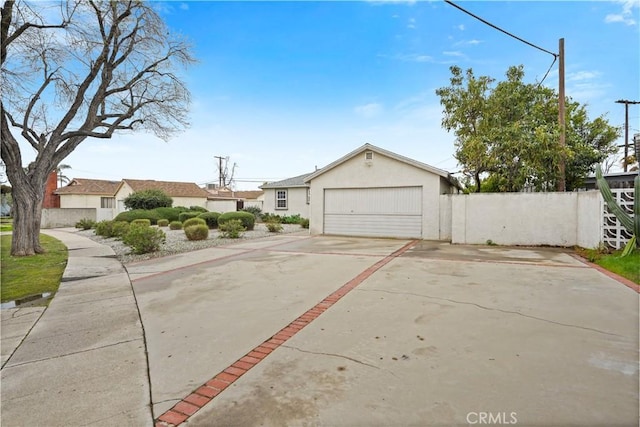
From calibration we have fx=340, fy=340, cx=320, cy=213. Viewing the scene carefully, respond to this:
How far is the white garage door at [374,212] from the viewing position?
14.1m

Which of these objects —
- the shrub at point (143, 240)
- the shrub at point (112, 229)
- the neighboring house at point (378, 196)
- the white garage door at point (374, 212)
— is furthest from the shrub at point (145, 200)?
the shrub at point (143, 240)

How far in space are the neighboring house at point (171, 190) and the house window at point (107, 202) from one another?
1737mm

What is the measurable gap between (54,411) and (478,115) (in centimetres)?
1971

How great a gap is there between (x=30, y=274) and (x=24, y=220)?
4.18 m

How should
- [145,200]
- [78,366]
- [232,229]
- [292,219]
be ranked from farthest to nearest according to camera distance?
[145,200] < [292,219] < [232,229] < [78,366]

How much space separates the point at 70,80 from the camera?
1208 centimetres

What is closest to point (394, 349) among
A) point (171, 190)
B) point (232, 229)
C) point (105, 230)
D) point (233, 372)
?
point (233, 372)

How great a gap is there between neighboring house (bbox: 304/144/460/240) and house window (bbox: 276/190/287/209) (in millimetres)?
9971

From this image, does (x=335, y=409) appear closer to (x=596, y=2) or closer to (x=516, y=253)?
(x=516, y=253)

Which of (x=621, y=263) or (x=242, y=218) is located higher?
(x=242, y=218)

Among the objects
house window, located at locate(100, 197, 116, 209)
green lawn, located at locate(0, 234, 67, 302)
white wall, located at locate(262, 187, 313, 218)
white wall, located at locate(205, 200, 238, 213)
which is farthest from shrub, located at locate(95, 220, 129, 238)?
house window, located at locate(100, 197, 116, 209)

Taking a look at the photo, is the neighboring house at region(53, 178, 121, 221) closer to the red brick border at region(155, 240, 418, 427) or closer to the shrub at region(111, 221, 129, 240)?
the shrub at region(111, 221, 129, 240)

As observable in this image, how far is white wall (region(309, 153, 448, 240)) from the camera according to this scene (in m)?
13.6

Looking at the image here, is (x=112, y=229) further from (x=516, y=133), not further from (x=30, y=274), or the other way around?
(x=516, y=133)
